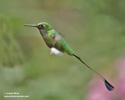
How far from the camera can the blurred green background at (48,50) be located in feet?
4.58

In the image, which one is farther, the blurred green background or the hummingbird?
the blurred green background

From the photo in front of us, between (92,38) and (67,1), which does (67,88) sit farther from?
(67,1)

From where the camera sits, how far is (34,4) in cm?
179

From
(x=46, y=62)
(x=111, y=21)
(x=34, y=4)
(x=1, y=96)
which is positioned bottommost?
(x=1, y=96)

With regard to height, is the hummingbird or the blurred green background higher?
the blurred green background

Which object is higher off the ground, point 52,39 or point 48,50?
point 48,50

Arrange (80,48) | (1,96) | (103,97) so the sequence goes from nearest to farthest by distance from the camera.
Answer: (103,97)
(1,96)
(80,48)

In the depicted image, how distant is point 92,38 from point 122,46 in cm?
23

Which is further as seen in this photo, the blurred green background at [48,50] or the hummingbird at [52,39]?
the blurred green background at [48,50]

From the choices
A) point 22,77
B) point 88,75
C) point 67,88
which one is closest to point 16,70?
point 22,77

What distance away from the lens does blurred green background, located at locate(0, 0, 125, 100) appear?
1.40 metres

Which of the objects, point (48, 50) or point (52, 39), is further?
point (48, 50)

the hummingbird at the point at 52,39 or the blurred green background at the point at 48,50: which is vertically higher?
the blurred green background at the point at 48,50

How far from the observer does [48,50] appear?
1.75 meters
